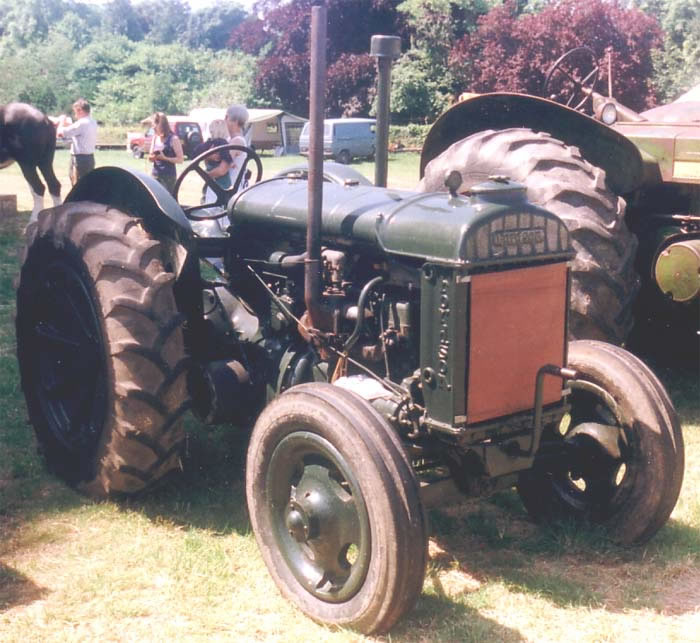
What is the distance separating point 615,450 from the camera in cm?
352

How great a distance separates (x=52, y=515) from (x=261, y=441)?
127 cm

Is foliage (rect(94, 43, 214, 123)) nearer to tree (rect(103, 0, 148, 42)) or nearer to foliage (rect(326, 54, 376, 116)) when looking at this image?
foliage (rect(326, 54, 376, 116))

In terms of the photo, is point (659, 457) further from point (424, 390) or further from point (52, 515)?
point (52, 515)

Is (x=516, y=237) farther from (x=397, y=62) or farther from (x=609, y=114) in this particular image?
(x=397, y=62)

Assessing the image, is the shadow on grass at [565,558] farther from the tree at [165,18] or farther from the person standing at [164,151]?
the tree at [165,18]

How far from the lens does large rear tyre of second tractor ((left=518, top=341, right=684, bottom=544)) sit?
3.38m

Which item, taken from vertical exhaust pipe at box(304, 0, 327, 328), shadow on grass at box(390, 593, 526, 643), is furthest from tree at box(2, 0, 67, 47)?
shadow on grass at box(390, 593, 526, 643)

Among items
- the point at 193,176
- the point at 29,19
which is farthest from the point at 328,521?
the point at 29,19

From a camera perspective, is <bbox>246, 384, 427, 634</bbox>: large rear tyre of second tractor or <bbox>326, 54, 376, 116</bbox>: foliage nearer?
<bbox>246, 384, 427, 634</bbox>: large rear tyre of second tractor

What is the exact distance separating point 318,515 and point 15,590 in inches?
46.3

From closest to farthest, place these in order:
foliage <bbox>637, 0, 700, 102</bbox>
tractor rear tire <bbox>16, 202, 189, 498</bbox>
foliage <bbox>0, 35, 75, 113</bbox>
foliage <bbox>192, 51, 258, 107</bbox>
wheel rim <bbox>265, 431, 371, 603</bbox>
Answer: wheel rim <bbox>265, 431, 371, 603</bbox> → tractor rear tire <bbox>16, 202, 189, 498</bbox> → foliage <bbox>637, 0, 700, 102</bbox> → foliage <bbox>0, 35, 75, 113</bbox> → foliage <bbox>192, 51, 258, 107</bbox>

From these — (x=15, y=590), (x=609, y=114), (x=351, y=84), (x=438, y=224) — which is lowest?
(x=15, y=590)

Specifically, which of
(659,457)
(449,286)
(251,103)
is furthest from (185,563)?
(251,103)

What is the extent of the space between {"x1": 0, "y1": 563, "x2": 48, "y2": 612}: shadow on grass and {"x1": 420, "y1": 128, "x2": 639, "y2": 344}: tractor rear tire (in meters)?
2.67
